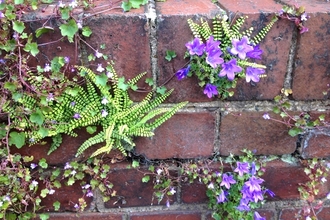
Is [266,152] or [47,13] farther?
[266,152]

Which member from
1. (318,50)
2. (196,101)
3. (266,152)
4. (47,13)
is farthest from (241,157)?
(47,13)

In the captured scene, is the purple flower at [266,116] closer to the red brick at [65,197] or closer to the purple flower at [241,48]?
the purple flower at [241,48]

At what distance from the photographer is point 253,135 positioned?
872 millimetres

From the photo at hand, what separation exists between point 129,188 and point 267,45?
45 cm

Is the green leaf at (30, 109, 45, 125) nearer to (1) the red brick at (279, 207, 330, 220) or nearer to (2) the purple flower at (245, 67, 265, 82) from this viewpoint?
(2) the purple flower at (245, 67, 265, 82)

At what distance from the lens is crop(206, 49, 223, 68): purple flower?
747 mm

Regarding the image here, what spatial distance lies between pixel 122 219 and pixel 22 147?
298mm

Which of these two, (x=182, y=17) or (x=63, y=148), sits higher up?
(x=182, y=17)

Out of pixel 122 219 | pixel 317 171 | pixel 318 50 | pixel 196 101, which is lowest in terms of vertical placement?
pixel 122 219

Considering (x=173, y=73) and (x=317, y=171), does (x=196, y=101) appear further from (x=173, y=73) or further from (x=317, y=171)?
(x=317, y=171)

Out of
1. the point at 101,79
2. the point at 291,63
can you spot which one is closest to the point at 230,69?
the point at 291,63

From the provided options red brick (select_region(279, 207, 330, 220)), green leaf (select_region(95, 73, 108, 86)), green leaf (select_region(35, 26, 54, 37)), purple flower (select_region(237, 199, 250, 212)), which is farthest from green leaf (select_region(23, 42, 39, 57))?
red brick (select_region(279, 207, 330, 220))

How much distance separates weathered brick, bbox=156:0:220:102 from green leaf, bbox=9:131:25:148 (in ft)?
1.04

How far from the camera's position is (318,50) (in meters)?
0.80
